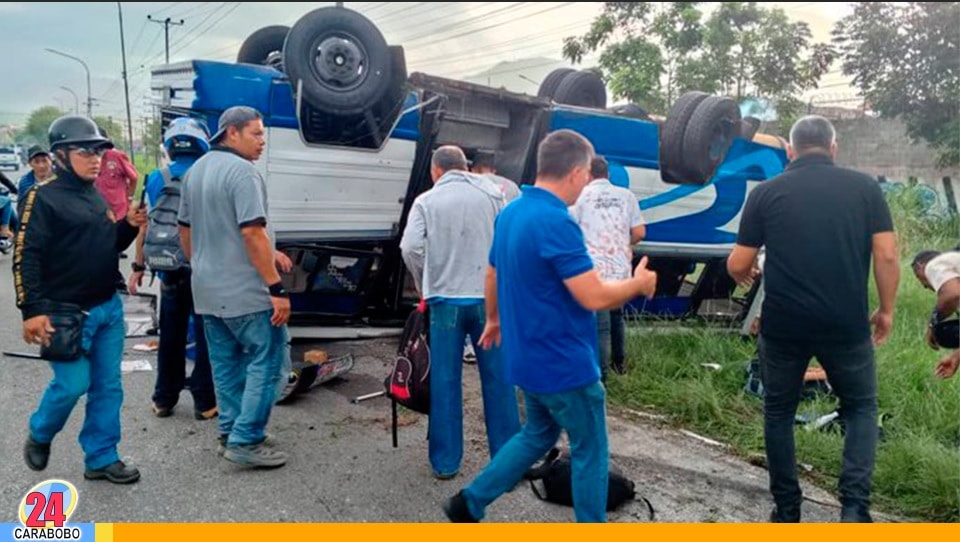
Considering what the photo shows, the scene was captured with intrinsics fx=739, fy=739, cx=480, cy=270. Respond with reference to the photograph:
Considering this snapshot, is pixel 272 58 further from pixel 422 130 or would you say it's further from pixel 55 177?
pixel 55 177

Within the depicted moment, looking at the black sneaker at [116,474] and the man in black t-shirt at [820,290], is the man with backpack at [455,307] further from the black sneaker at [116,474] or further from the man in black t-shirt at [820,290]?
the black sneaker at [116,474]

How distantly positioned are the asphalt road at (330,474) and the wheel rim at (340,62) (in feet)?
6.55

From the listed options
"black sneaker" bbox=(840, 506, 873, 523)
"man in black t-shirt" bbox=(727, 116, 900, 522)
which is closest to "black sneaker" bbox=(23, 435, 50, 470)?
"man in black t-shirt" bbox=(727, 116, 900, 522)

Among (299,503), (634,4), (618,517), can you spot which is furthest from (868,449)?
(634,4)

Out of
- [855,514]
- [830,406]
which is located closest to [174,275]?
[855,514]

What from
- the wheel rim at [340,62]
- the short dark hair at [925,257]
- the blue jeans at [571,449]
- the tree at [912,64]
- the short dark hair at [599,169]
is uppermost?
the tree at [912,64]

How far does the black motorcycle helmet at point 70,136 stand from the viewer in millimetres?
3113

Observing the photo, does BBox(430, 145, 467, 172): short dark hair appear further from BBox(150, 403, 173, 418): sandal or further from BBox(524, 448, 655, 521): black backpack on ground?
BBox(150, 403, 173, 418): sandal

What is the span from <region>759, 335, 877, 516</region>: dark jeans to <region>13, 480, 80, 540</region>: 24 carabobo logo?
278 cm

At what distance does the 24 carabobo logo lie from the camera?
9.31 ft

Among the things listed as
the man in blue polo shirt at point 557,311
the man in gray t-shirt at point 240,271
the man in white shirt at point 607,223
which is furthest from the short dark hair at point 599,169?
the man in gray t-shirt at point 240,271

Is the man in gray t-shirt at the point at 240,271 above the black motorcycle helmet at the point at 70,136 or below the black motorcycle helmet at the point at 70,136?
below

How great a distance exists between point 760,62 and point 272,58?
10.8 m

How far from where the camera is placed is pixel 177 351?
4125 millimetres
